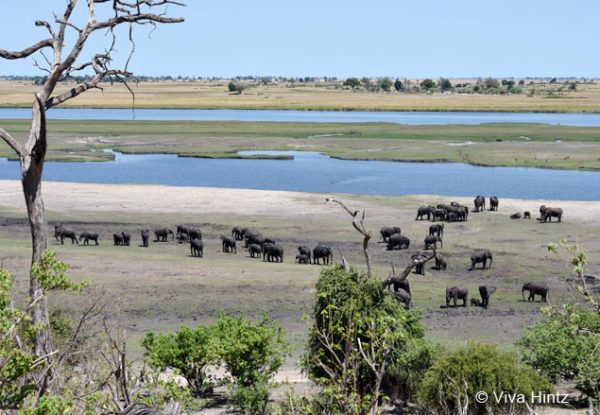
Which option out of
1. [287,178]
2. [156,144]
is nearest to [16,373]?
[287,178]

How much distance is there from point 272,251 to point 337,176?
31.3m

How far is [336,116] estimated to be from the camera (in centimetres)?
14312

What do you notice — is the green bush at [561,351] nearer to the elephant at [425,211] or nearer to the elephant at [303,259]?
the elephant at [303,259]

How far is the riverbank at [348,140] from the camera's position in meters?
80.4

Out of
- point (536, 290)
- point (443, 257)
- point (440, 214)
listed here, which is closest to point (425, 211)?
point (440, 214)

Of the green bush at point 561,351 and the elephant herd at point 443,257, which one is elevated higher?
the green bush at point 561,351

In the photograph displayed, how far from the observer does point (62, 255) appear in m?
38.2

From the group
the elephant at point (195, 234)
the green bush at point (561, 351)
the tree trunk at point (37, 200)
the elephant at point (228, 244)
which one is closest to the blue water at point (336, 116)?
the elephant at point (195, 234)

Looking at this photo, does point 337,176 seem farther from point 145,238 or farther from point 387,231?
point 145,238

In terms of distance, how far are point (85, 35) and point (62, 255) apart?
28526 mm

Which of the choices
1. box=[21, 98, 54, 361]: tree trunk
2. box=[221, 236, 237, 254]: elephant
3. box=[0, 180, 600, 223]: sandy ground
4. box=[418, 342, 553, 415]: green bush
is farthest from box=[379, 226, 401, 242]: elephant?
box=[21, 98, 54, 361]: tree trunk

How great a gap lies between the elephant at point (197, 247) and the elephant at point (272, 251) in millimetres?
2699

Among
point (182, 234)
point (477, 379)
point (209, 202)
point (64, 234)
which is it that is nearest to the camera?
point (477, 379)

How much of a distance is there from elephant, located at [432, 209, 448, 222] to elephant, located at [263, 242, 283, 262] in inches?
452
